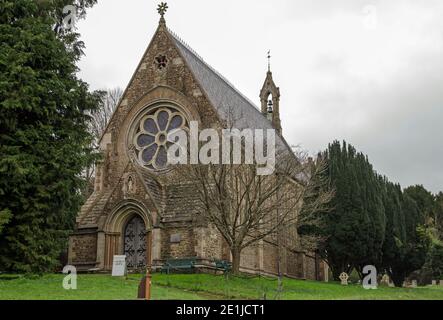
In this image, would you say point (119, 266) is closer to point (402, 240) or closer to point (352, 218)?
point (352, 218)

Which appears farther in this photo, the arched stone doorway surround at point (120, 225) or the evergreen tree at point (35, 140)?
the arched stone doorway surround at point (120, 225)

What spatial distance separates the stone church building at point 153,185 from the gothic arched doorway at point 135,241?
0.05 meters

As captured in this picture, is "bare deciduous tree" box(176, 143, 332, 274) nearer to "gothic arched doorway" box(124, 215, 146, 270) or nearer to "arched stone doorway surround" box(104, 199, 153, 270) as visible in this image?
"arched stone doorway surround" box(104, 199, 153, 270)

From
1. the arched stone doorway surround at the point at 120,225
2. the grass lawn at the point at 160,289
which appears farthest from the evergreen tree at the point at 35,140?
the arched stone doorway surround at the point at 120,225

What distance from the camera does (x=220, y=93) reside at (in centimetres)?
3488

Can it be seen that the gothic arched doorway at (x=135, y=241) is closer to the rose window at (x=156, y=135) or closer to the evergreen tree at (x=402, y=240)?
the rose window at (x=156, y=135)

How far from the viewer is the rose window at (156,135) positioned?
30.1m

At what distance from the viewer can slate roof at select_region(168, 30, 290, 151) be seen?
30672mm

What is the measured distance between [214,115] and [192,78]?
7.83ft

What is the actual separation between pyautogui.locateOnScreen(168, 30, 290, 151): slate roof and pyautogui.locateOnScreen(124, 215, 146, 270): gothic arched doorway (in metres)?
6.31

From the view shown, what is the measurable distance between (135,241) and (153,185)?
8.75ft

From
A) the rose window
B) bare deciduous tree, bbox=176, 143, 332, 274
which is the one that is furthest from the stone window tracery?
bare deciduous tree, bbox=176, 143, 332, 274
